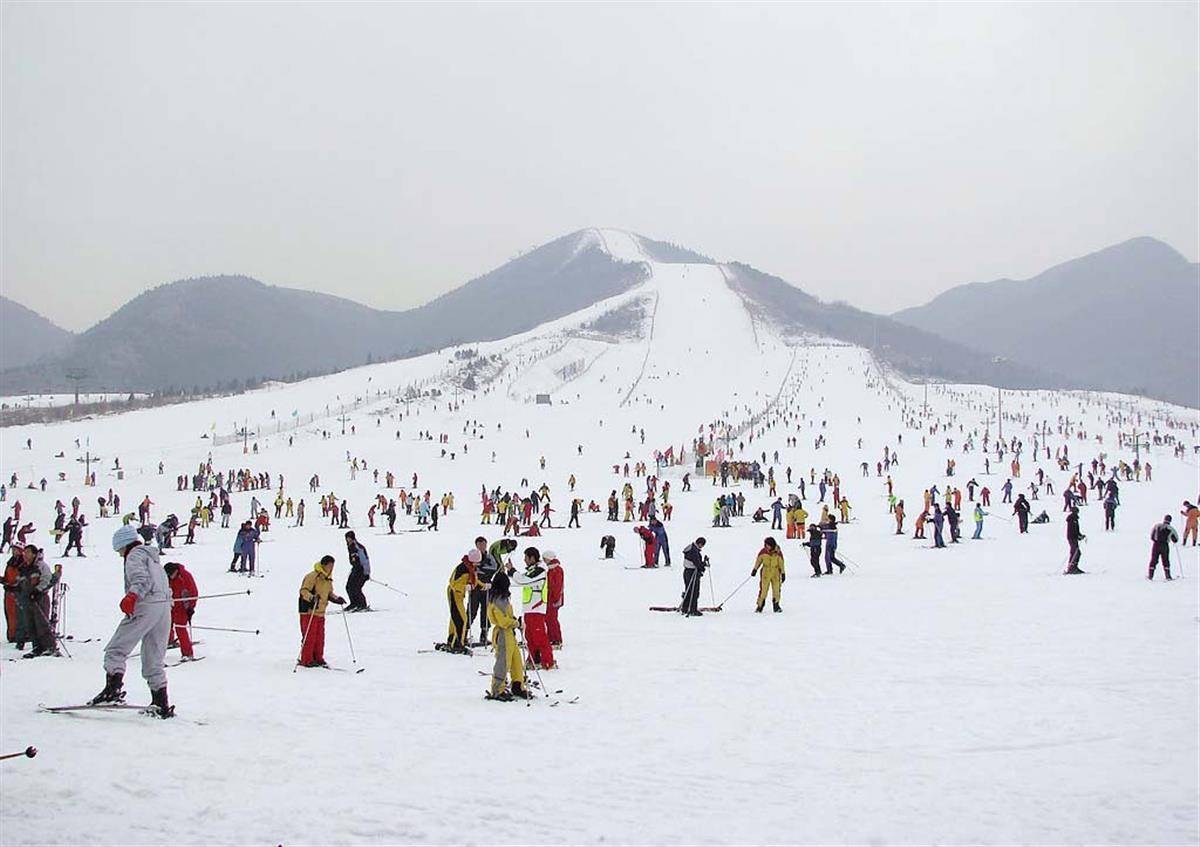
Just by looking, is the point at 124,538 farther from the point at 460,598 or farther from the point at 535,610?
the point at 460,598

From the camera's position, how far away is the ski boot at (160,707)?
7.60 m

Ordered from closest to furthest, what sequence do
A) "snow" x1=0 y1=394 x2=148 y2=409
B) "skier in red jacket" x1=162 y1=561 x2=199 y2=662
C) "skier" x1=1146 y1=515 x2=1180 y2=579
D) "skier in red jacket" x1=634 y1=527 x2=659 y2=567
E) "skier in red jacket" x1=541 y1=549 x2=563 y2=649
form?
"skier in red jacket" x1=162 y1=561 x2=199 y2=662, "skier in red jacket" x1=541 y1=549 x2=563 y2=649, "skier" x1=1146 y1=515 x2=1180 y2=579, "skier in red jacket" x1=634 y1=527 x2=659 y2=567, "snow" x1=0 y1=394 x2=148 y2=409

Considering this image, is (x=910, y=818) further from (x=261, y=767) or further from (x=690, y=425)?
(x=690, y=425)

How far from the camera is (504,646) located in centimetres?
904

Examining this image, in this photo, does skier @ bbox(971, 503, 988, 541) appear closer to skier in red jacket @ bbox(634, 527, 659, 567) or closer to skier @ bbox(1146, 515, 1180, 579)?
skier @ bbox(1146, 515, 1180, 579)

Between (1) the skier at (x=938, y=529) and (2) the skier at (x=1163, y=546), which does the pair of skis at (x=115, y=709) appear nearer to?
(2) the skier at (x=1163, y=546)

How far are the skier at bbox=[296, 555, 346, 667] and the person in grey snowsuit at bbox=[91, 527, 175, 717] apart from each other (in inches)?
98.6

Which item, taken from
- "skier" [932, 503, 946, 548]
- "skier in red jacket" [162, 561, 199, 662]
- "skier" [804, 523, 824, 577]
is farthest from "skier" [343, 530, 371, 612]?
"skier" [932, 503, 946, 548]

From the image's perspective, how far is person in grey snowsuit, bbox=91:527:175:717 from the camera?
753 cm

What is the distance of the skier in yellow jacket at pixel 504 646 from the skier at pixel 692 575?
5386 millimetres

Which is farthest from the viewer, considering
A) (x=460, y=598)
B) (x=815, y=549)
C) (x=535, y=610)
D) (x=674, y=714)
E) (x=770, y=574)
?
(x=815, y=549)

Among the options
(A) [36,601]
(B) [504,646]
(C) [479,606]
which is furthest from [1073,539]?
(A) [36,601]

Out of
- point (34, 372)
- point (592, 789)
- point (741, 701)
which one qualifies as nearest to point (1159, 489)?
point (741, 701)

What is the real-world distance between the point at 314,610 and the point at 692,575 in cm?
593
